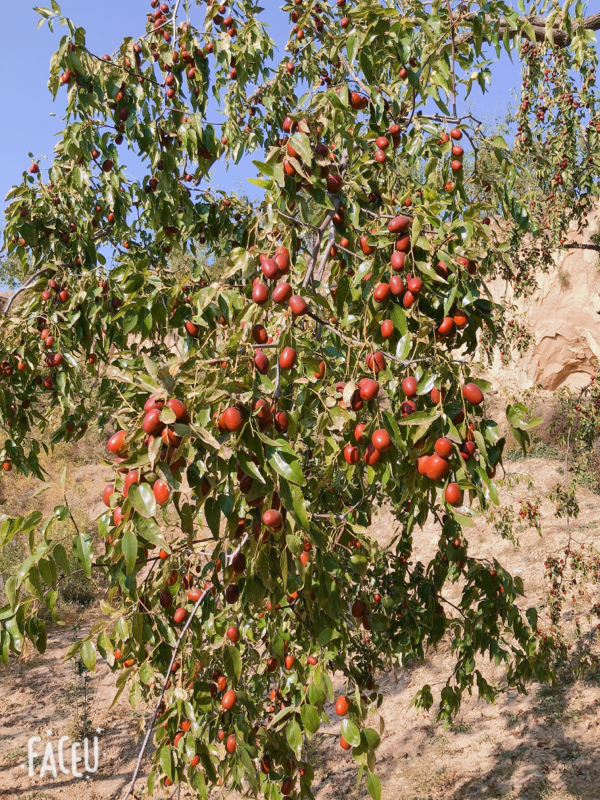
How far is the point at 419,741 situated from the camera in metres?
4.47

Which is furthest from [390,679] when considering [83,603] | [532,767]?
[83,603]

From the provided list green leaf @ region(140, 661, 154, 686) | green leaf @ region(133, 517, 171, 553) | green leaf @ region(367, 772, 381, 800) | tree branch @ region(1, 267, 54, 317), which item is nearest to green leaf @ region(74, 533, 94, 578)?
green leaf @ region(133, 517, 171, 553)

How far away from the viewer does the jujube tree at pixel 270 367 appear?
3.44 feet

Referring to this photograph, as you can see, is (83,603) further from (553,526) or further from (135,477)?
(135,477)

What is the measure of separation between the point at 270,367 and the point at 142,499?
41 centimetres

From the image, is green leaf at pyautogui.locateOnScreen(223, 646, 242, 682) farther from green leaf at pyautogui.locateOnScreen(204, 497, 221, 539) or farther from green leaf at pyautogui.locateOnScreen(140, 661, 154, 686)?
green leaf at pyautogui.locateOnScreen(204, 497, 221, 539)

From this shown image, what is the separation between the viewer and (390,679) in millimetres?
5633

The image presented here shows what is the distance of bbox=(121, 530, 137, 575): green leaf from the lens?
0.88 meters

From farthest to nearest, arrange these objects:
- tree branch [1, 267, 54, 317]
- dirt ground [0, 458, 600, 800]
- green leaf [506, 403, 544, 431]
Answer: dirt ground [0, 458, 600, 800] → tree branch [1, 267, 54, 317] → green leaf [506, 403, 544, 431]

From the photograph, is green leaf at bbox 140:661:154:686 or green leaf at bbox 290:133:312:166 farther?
green leaf at bbox 140:661:154:686

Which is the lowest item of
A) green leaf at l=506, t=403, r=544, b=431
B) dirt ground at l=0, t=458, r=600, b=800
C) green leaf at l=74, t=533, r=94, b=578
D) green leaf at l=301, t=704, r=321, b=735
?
dirt ground at l=0, t=458, r=600, b=800

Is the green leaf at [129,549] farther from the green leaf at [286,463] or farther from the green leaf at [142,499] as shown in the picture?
the green leaf at [286,463]

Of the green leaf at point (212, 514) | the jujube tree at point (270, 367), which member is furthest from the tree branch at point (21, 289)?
the green leaf at point (212, 514)

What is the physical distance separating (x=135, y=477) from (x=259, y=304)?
0.44 metres
